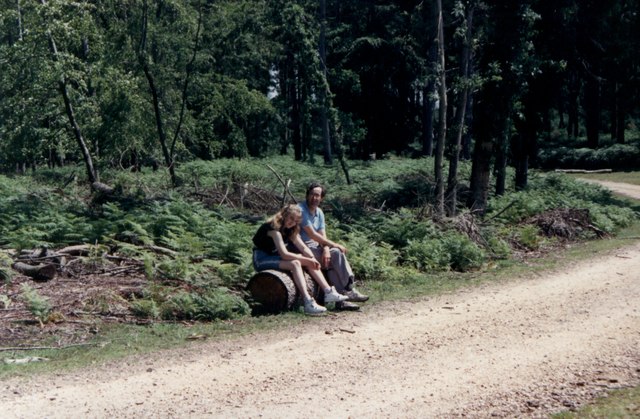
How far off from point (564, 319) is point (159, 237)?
654cm

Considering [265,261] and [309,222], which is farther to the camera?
[309,222]

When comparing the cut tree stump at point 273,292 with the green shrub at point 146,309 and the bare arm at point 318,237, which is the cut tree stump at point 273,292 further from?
the green shrub at point 146,309

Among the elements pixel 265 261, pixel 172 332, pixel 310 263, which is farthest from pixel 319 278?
pixel 172 332

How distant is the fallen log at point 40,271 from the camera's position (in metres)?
9.73

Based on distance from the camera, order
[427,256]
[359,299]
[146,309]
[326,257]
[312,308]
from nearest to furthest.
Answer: [146,309]
[312,308]
[326,257]
[359,299]
[427,256]

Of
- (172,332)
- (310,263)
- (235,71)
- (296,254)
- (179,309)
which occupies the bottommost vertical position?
(172,332)

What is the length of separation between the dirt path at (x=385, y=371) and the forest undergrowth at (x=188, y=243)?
1.43 meters

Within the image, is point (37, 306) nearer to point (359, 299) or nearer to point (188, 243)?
point (188, 243)

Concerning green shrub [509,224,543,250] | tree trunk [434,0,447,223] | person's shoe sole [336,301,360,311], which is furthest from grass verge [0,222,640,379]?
tree trunk [434,0,447,223]

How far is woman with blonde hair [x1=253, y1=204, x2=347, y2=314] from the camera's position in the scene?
8.70m

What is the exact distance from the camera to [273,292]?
8742 millimetres

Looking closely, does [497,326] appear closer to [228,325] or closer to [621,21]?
[228,325]

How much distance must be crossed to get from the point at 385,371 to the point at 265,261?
9.03 feet

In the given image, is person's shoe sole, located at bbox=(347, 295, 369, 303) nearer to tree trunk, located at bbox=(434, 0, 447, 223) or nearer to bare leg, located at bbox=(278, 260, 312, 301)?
bare leg, located at bbox=(278, 260, 312, 301)
